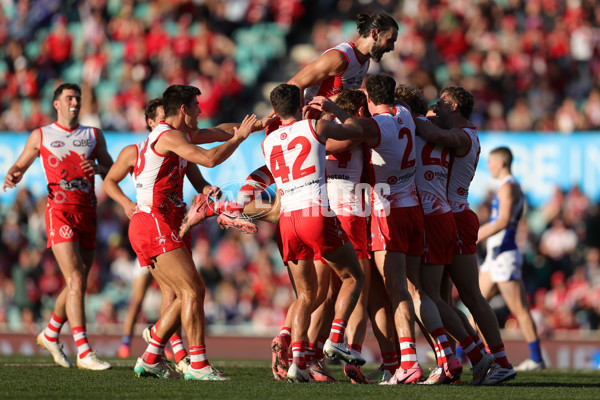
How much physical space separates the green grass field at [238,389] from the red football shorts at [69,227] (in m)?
1.61

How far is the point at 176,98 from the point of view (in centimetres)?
883

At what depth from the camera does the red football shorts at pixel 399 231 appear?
832 cm

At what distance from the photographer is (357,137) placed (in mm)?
8086

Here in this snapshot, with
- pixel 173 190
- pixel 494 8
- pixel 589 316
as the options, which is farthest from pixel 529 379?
pixel 494 8

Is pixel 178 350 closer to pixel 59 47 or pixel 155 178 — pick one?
pixel 155 178

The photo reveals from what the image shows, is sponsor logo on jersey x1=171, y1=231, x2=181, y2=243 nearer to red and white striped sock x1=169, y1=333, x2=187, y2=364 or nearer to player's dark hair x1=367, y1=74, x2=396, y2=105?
red and white striped sock x1=169, y1=333, x2=187, y2=364

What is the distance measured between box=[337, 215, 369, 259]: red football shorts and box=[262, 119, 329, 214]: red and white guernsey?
0.56 meters

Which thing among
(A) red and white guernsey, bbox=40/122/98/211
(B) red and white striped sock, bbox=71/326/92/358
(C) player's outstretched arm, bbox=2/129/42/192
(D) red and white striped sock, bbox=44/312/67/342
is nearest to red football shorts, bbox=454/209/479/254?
(B) red and white striped sock, bbox=71/326/92/358

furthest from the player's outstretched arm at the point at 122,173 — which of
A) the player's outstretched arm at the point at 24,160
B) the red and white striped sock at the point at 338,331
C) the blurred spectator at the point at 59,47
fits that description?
the blurred spectator at the point at 59,47

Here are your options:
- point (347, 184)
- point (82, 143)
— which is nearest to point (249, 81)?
point (82, 143)

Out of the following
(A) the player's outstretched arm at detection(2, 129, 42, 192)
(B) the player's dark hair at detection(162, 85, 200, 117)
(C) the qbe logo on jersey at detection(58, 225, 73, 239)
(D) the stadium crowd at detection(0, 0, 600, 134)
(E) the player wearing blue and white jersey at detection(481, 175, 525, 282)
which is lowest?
(E) the player wearing blue and white jersey at detection(481, 175, 525, 282)

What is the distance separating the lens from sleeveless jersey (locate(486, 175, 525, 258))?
39.3ft

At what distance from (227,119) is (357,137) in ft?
38.3

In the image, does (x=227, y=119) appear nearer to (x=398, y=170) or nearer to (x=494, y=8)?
(x=494, y=8)
